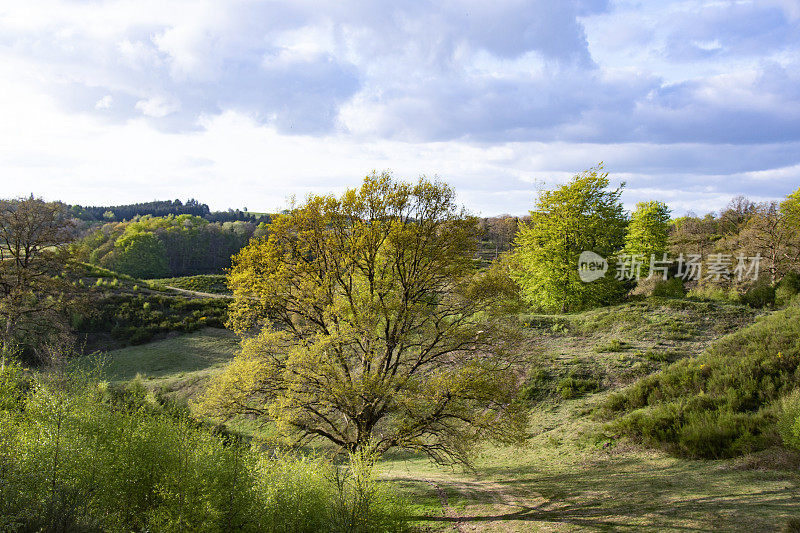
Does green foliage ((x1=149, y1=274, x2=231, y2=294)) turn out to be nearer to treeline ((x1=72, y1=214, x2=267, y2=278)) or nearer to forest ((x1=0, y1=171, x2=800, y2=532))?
treeline ((x1=72, y1=214, x2=267, y2=278))

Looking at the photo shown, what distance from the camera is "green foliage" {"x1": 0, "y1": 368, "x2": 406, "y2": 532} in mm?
7430

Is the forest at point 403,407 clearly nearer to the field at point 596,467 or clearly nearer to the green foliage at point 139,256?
the field at point 596,467

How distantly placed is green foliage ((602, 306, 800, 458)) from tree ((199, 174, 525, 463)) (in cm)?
544

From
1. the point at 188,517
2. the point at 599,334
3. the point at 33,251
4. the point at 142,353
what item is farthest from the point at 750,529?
the point at 142,353

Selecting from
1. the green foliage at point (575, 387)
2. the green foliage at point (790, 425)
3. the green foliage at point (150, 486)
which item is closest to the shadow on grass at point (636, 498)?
the green foliage at point (790, 425)

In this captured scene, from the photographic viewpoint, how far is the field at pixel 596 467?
8.84 m

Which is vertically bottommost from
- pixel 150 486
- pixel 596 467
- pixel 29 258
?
pixel 596 467

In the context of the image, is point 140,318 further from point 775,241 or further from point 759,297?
point 775,241

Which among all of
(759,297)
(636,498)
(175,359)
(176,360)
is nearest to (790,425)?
(636,498)

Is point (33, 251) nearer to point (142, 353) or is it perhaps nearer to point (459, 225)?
point (142, 353)

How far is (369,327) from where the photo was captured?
12.2m

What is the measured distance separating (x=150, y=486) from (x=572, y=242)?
28.2 m

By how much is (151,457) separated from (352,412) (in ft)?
18.0

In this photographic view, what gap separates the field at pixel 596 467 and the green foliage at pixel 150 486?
3.79m
